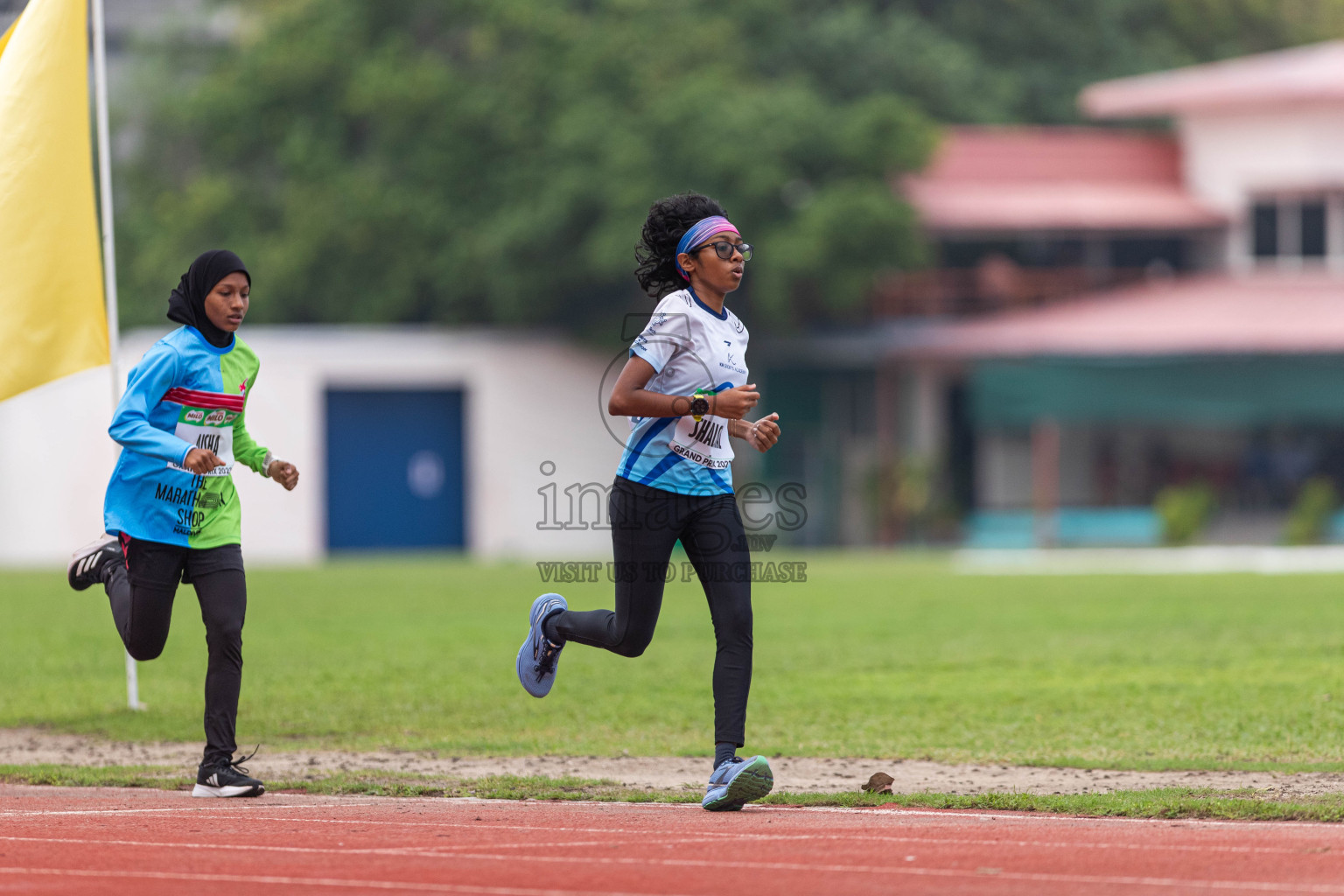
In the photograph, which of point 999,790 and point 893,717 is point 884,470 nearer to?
point 893,717

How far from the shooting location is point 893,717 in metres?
10.8

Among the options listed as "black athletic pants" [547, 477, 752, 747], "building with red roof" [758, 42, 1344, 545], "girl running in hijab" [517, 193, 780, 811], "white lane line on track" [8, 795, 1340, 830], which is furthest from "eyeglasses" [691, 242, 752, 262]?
"building with red roof" [758, 42, 1344, 545]

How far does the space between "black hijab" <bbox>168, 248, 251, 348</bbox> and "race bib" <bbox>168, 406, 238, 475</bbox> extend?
288 mm

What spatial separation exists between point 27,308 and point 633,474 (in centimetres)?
402

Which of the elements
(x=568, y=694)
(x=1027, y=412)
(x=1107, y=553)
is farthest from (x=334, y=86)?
(x=568, y=694)

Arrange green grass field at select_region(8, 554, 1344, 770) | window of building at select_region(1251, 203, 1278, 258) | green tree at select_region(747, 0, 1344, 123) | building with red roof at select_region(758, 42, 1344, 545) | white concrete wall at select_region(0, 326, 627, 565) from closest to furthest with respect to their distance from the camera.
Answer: green grass field at select_region(8, 554, 1344, 770) < building with red roof at select_region(758, 42, 1344, 545) < white concrete wall at select_region(0, 326, 627, 565) < window of building at select_region(1251, 203, 1278, 258) < green tree at select_region(747, 0, 1344, 123)

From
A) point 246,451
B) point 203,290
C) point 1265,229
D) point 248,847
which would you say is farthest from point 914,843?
point 1265,229

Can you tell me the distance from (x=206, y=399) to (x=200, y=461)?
1.67 feet

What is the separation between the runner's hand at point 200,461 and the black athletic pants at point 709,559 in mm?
1546

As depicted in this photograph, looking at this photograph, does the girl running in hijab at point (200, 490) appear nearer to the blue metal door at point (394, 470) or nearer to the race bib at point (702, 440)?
the race bib at point (702, 440)

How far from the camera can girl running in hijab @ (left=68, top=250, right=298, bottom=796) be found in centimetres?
810

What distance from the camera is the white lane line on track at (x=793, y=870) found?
5.68 metres

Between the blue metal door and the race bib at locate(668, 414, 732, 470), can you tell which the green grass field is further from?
the blue metal door

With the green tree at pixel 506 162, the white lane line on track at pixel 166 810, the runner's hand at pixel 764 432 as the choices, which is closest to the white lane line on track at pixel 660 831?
the white lane line on track at pixel 166 810
